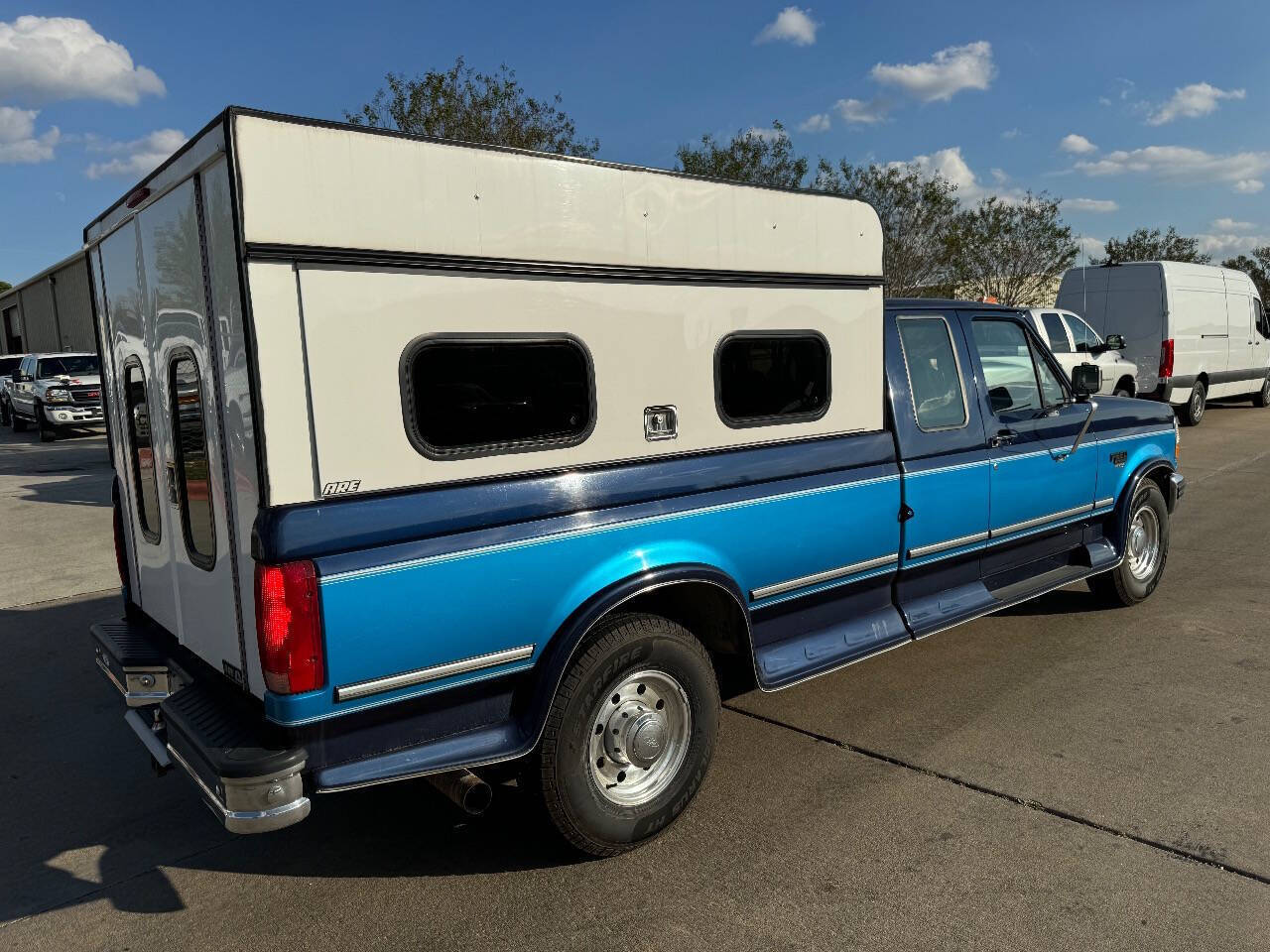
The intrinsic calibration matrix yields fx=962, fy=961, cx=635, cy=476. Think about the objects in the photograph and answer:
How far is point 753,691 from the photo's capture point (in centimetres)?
498

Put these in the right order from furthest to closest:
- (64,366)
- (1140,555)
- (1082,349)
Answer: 1. (64,366)
2. (1082,349)
3. (1140,555)

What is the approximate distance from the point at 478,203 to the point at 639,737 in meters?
1.93

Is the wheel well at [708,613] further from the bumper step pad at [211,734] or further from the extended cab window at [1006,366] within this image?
the extended cab window at [1006,366]

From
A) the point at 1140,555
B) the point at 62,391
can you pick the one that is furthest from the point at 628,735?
the point at 62,391

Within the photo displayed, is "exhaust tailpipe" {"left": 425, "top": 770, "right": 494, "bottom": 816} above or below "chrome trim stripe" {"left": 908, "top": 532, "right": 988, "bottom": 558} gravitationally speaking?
below

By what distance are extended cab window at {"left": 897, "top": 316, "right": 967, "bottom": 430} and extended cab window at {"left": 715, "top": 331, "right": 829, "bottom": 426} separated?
68 cm

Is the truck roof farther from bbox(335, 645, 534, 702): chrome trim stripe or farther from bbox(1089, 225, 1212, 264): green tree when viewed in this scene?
Answer: bbox(1089, 225, 1212, 264): green tree

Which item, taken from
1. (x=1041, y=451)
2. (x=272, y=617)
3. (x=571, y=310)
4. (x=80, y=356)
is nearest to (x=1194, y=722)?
(x=1041, y=451)

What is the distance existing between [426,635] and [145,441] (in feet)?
5.99

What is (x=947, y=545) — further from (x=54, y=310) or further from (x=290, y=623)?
(x=54, y=310)

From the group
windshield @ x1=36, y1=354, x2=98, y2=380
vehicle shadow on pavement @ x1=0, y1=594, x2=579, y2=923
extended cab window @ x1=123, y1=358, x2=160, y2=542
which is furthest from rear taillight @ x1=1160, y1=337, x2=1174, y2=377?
windshield @ x1=36, y1=354, x2=98, y2=380

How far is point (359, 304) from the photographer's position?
284 cm

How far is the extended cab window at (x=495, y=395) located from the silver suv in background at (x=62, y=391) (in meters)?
19.5

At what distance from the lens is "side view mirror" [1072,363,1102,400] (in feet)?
17.9
